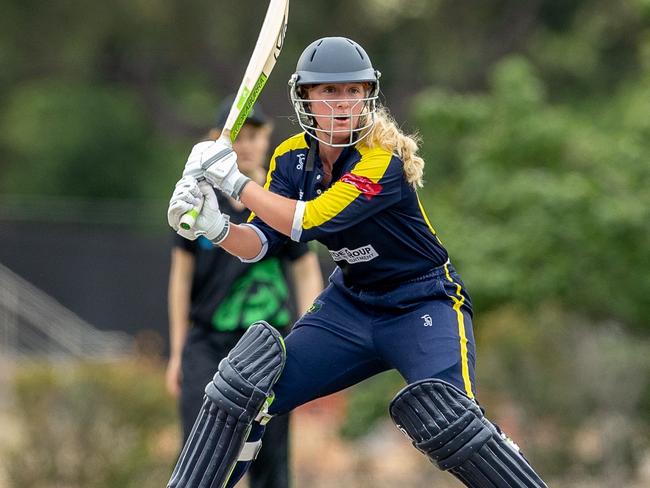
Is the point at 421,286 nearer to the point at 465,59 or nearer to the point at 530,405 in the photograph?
the point at 530,405

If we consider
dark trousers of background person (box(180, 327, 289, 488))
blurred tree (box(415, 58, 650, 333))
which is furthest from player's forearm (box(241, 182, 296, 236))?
blurred tree (box(415, 58, 650, 333))

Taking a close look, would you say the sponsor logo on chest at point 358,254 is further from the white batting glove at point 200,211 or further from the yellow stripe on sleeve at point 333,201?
the white batting glove at point 200,211

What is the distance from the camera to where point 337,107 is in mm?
4812

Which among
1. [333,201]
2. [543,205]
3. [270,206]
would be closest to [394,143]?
[333,201]

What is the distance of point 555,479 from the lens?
361 inches

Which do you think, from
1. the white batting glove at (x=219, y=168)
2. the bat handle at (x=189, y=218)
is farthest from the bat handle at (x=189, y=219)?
the white batting glove at (x=219, y=168)

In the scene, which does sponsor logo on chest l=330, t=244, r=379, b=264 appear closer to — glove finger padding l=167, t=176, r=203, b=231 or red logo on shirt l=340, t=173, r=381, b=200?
red logo on shirt l=340, t=173, r=381, b=200

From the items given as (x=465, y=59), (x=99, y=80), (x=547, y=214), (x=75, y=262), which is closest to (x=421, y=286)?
(x=547, y=214)

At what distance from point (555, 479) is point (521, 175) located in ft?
7.61

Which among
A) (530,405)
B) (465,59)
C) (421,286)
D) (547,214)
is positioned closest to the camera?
(421,286)

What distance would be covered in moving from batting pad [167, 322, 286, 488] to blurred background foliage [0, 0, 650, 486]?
150 inches

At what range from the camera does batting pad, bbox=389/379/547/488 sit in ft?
15.1

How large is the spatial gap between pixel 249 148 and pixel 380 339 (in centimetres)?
163

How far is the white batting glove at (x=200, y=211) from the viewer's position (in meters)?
4.55
